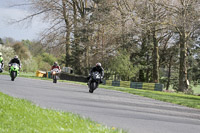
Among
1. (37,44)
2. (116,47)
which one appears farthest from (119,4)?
(37,44)

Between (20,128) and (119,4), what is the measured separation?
41.4 metres

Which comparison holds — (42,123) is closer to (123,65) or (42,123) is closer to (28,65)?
(123,65)

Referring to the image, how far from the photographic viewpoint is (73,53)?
55.7m

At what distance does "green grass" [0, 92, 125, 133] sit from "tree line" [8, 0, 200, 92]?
27069mm

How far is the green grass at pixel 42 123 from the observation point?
6.75 m

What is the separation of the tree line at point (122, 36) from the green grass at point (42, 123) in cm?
2707

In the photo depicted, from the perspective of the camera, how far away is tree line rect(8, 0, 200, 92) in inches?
1474

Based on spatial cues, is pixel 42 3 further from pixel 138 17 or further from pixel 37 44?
pixel 138 17

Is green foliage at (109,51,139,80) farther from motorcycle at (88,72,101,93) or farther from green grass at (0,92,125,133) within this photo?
green grass at (0,92,125,133)

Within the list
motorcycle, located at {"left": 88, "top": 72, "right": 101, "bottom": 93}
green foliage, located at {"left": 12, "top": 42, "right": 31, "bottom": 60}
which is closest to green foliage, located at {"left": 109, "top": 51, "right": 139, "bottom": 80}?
motorcycle, located at {"left": 88, "top": 72, "right": 101, "bottom": 93}

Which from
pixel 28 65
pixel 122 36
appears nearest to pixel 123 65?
pixel 122 36

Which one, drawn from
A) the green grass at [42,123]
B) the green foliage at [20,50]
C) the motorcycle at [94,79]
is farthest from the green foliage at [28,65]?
the green grass at [42,123]

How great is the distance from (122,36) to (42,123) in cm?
3423

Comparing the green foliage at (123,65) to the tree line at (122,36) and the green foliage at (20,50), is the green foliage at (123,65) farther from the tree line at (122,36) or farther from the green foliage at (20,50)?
the green foliage at (20,50)
